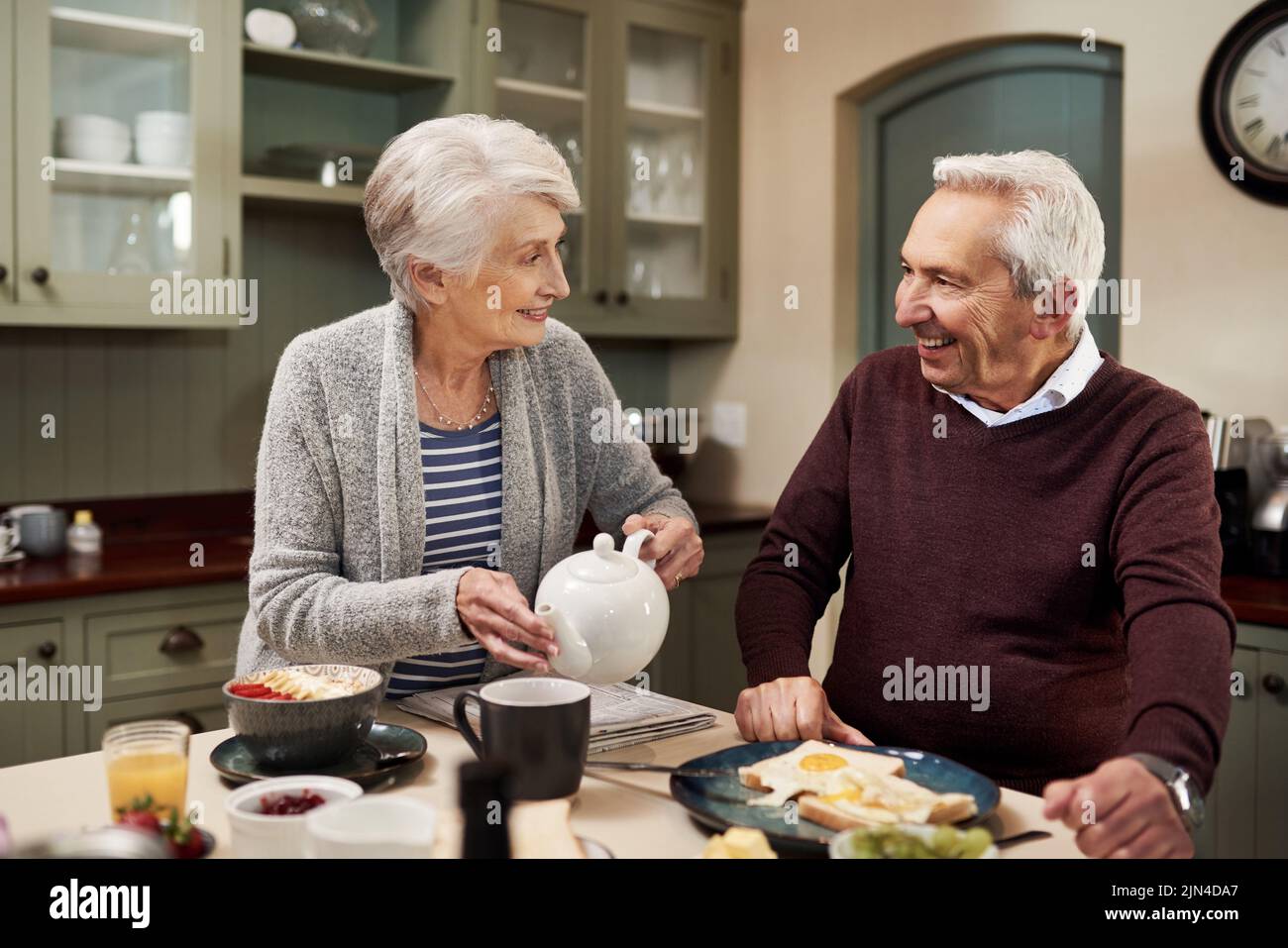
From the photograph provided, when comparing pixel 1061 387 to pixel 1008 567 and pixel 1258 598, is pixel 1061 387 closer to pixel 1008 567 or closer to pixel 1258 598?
pixel 1008 567

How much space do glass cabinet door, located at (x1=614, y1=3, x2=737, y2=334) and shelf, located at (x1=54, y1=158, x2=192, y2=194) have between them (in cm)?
127

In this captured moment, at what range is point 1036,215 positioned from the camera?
5.14 feet

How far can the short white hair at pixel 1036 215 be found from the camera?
5.14 ft

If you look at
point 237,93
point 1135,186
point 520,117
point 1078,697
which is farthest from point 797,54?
point 1078,697

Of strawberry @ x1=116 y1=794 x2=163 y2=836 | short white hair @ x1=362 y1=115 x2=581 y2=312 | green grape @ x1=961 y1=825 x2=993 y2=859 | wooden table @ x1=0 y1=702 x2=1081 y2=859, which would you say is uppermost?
short white hair @ x1=362 y1=115 x2=581 y2=312

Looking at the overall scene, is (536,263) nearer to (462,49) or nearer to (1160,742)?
(1160,742)

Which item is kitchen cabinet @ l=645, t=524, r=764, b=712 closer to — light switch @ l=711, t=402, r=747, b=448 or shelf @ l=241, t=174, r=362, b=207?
light switch @ l=711, t=402, r=747, b=448

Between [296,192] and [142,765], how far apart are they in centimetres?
217

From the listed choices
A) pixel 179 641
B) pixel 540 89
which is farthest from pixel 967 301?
pixel 540 89

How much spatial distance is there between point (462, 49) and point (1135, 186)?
5.68ft

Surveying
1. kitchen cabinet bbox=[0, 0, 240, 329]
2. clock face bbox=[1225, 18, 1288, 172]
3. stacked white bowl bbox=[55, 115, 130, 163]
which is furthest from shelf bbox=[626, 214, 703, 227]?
clock face bbox=[1225, 18, 1288, 172]

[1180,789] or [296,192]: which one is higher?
[296,192]

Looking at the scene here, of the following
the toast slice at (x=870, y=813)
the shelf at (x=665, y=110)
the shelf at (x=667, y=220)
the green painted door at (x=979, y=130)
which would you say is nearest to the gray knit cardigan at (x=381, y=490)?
the toast slice at (x=870, y=813)

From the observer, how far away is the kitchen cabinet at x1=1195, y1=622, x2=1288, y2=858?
7.47ft
